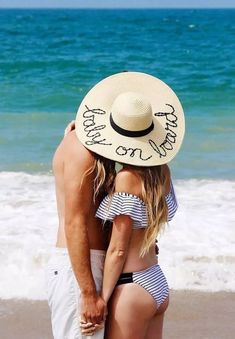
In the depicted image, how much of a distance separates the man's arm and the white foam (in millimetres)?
2366

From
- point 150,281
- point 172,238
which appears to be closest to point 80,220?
point 150,281

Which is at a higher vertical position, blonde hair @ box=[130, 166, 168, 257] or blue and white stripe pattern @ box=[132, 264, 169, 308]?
blonde hair @ box=[130, 166, 168, 257]

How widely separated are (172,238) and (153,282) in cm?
342

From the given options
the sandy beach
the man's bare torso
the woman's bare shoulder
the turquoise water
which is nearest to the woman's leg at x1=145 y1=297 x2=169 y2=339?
the man's bare torso

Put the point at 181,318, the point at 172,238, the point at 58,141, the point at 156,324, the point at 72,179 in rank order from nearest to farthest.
Result: the point at 72,179, the point at 156,324, the point at 181,318, the point at 172,238, the point at 58,141

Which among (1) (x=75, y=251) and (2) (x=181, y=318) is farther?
(2) (x=181, y=318)

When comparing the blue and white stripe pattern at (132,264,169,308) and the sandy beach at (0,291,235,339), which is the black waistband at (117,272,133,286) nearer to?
the blue and white stripe pattern at (132,264,169,308)

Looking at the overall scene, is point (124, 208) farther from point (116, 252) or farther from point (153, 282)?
point (153, 282)

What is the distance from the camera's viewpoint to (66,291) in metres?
2.56

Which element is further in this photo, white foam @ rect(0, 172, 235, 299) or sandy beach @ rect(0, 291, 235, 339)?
white foam @ rect(0, 172, 235, 299)

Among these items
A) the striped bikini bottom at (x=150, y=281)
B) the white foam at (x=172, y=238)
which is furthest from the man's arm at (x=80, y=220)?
the white foam at (x=172, y=238)

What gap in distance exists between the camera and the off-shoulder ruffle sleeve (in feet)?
8.17

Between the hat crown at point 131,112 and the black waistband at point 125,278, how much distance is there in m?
0.50

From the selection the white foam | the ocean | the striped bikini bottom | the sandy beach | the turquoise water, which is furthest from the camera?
the turquoise water
